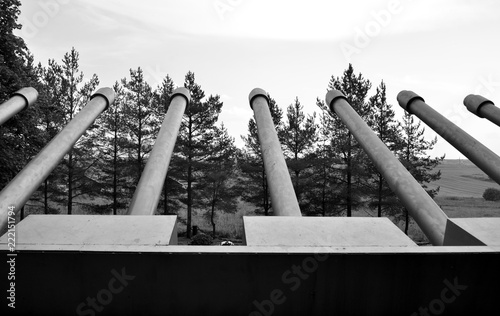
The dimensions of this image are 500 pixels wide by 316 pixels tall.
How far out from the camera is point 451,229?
4.20m

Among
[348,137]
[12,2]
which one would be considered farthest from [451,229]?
[348,137]

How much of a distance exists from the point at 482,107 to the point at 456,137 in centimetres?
207

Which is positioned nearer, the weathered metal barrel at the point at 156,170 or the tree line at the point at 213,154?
the weathered metal barrel at the point at 156,170

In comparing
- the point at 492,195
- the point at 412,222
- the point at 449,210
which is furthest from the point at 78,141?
the point at 492,195

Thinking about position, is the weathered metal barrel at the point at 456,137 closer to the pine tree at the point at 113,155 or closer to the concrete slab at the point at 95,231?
the concrete slab at the point at 95,231

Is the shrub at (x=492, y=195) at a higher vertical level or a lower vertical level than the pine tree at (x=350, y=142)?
lower

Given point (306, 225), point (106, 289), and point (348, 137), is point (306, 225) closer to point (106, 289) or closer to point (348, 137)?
point (106, 289)

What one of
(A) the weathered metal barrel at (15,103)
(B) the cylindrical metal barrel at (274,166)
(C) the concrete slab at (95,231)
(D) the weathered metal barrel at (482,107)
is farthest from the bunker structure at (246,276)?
(D) the weathered metal barrel at (482,107)

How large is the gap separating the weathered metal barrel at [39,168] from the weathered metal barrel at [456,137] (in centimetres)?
772

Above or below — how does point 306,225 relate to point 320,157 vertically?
below

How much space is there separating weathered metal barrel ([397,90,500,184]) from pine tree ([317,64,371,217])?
45.3 feet

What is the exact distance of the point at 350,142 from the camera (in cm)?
2338

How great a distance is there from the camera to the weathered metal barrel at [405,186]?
5.50m

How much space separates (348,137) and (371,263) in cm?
2097
